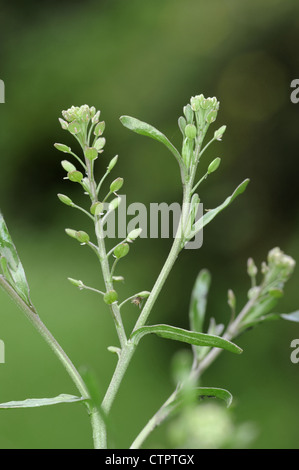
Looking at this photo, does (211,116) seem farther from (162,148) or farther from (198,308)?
(162,148)

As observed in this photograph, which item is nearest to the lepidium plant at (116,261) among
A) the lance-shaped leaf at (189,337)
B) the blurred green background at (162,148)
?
the lance-shaped leaf at (189,337)

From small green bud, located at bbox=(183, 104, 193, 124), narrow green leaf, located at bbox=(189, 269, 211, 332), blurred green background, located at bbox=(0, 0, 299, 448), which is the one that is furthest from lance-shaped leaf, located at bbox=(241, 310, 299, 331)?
blurred green background, located at bbox=(0, 0, 299, 448)

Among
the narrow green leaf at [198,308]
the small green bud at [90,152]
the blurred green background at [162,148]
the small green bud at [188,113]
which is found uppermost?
the blurred green background at [162,148]

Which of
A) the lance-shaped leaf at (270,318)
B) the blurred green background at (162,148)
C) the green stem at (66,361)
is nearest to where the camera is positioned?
the green stem at (66,361)

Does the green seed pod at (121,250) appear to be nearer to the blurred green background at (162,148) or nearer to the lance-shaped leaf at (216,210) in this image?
the lance-shaped leaf at (216,210)

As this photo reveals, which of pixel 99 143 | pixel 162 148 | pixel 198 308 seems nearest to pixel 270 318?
pixel 198 308
